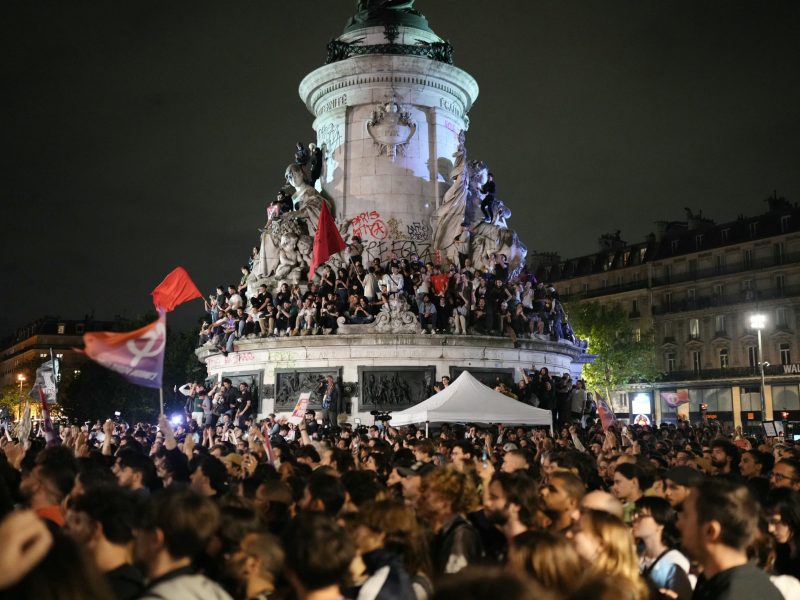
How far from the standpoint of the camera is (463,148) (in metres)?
34.6

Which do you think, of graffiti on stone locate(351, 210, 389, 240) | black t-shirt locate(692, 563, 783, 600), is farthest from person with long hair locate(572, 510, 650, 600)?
graffiti on stone locate(351, 210, 389, 240)

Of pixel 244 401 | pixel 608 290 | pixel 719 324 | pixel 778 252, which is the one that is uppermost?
pixel 778 252

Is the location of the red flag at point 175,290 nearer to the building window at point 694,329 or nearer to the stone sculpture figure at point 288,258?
the stone sculpture figure at point 288,258

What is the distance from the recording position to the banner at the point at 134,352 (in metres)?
12.7

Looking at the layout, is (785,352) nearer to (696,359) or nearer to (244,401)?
(696,359)

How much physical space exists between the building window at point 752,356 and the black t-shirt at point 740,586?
207ft

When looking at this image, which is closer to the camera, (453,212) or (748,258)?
(453,212)

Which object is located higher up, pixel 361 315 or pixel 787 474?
pixel 361 315

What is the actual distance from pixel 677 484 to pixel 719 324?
61.4m

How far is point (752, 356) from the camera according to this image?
63156 mm

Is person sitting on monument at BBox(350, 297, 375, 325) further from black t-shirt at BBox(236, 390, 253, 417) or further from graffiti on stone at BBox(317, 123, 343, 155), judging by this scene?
graffiti on stone at BBox(317, 123, 343, 155)

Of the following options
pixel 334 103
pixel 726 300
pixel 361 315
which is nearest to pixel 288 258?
pixel 361 315

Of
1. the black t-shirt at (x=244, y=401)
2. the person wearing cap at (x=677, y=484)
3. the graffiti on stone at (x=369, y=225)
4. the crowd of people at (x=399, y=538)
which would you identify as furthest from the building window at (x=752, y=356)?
the person wearing cap at (x=677, y=484)

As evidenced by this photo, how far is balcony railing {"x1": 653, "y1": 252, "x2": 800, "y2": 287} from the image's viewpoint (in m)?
60.8
